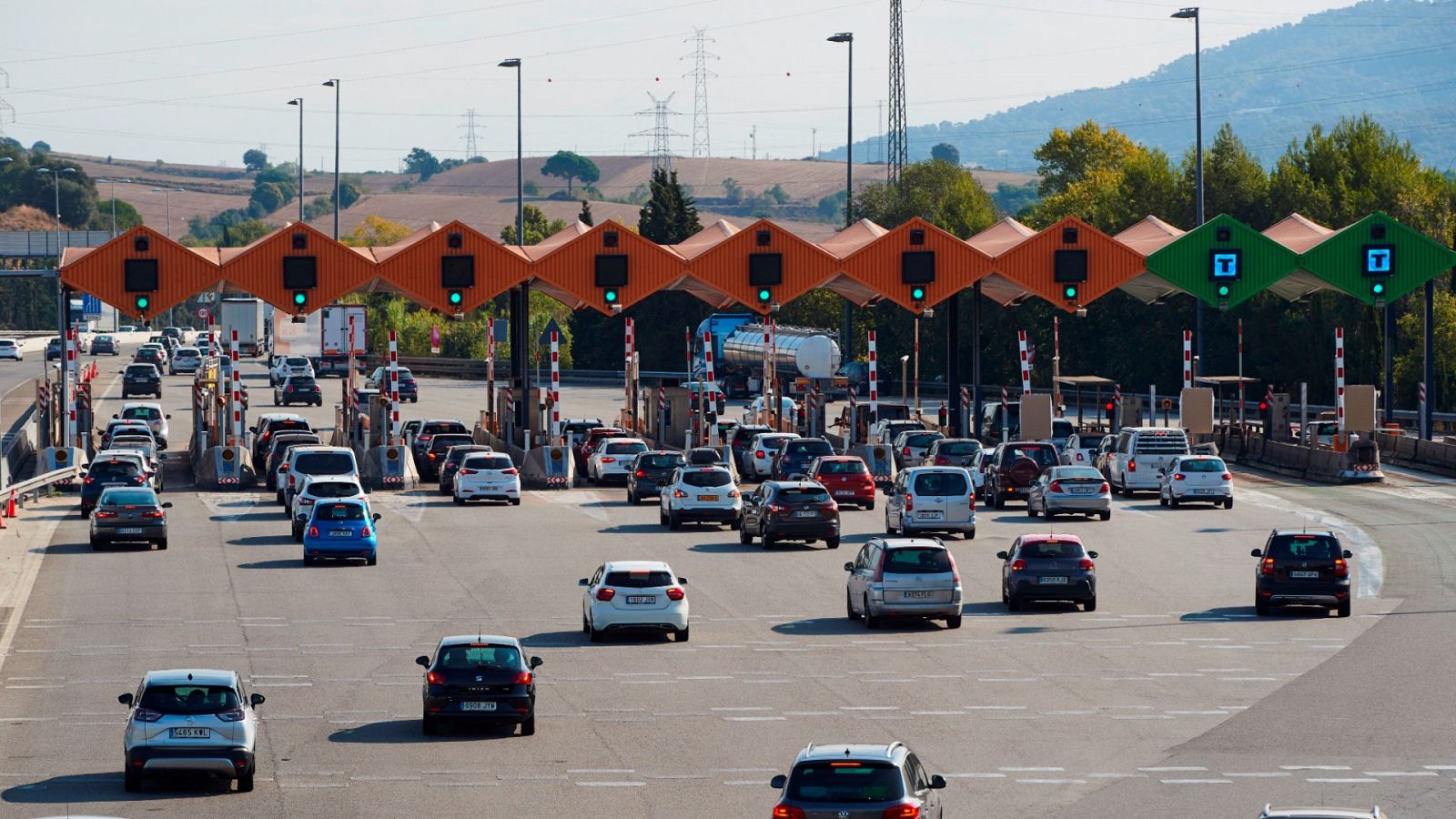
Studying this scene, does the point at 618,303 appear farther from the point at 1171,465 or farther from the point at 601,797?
the point at 601,797

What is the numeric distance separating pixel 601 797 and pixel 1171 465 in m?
35.3

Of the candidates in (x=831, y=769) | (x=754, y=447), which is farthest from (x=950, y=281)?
(x=831, y=769)

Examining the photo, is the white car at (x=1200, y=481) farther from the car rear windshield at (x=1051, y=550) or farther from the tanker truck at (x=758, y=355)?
the tanker truck at (x=758, y=355)

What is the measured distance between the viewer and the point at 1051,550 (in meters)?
35.1

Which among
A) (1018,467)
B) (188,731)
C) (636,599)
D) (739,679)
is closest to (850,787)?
(188,731)

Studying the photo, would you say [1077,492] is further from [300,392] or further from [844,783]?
[300,392]

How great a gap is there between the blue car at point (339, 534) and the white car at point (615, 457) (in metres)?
18.3

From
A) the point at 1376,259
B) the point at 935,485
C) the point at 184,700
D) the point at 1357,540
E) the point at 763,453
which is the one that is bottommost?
the point at 1357,540

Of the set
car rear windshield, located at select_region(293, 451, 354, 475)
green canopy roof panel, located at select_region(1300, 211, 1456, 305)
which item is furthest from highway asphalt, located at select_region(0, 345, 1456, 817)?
green canopy roof panel, located at select_region(1300, 211, 1456, 305)

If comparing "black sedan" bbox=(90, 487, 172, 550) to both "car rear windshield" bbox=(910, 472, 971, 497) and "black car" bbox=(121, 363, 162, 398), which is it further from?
"black car" bbox=(121, 363, 162, 398)

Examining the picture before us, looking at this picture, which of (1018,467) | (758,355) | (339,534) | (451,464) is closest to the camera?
(339,534)

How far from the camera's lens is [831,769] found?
16.1 m

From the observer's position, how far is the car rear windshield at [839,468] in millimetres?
52594

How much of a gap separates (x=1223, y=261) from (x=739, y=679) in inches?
1422
